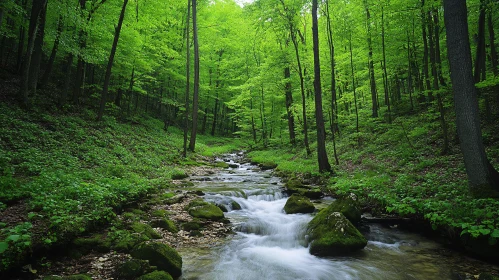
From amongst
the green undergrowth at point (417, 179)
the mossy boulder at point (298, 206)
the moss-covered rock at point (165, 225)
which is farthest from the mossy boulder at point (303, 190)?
the moss-covered rock at point (165, 225)

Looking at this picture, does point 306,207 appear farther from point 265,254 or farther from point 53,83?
point 53,83

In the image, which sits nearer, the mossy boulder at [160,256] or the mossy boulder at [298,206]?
the mossy boulder at [160,256]

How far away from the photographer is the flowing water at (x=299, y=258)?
5258mm

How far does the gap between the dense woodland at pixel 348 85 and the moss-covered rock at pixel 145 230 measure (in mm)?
2263

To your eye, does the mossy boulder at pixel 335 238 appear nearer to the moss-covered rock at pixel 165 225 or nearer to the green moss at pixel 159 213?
the moss-covered rock at pixel 165 225

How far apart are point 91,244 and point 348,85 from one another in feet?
83.0

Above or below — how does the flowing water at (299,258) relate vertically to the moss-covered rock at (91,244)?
below

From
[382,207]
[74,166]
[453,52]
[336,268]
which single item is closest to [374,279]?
[336,268]

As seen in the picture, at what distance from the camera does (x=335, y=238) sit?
245 inches

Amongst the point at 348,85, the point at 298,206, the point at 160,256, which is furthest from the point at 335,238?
the point at 348,85

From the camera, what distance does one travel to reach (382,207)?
25.3 feet

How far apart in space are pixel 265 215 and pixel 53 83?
65.4ft

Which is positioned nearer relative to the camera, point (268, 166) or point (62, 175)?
point (62, 175)

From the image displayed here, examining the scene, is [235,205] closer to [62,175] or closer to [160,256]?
[160,256]
